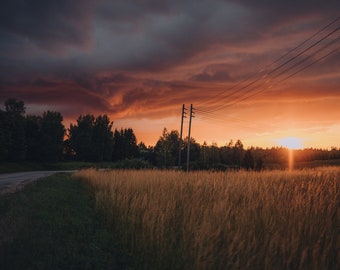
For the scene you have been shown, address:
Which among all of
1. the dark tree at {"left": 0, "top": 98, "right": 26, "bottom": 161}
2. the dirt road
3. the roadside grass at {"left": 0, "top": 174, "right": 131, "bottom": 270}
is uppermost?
the dark tree at {"left": 0, "top": 98, "right": 26, "bottom": 161}

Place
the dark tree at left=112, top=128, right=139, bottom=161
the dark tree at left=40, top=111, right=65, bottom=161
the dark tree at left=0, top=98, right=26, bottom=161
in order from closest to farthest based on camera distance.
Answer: the dark tree at left=0, top=98, right=26, bottom=161 < the dark tree at left=40, top=111, right=65, bottom=161 < the dark tree at left=112, top=128, right=139, bottom=161

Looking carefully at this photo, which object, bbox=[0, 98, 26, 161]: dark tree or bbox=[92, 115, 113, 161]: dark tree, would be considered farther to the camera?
bbox=[92, 115, 113, 161]: dark tree

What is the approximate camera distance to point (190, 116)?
132 feet

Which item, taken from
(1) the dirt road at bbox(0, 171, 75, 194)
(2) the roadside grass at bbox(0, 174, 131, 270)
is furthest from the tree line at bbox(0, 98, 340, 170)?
(2) the roadside grass at bbox(0, 174, 131, 270)

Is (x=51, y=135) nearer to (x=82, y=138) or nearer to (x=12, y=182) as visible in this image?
(x=82, y=138)

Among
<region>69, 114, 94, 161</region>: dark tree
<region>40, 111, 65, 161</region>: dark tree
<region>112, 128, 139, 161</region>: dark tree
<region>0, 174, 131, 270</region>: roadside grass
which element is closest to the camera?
<region>0, 174, 131, 270</region>: roadside grass

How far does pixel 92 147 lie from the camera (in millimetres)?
73000

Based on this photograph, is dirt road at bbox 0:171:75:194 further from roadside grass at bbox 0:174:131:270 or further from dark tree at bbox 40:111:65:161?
dark tree at bbox 40:111:65:161

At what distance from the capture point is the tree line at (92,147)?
153ft

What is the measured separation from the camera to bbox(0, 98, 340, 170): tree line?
4661 centimetres

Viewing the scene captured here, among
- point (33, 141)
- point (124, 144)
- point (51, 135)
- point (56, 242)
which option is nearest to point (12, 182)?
point (56, 242)

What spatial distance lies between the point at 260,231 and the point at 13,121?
52570 millimetres

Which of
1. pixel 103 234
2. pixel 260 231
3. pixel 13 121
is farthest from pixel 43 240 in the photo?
pixel 13 121

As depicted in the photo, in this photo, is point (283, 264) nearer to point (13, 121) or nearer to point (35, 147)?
point (13, 121)
